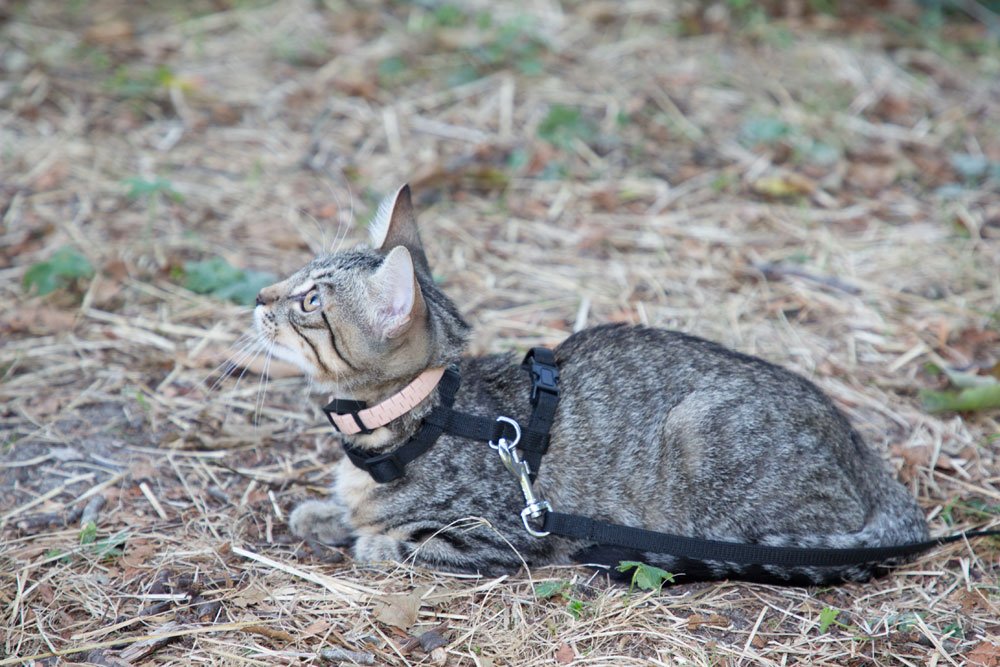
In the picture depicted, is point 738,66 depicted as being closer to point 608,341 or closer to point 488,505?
point 608,341

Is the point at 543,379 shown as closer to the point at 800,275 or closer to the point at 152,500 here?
the point at 152,500

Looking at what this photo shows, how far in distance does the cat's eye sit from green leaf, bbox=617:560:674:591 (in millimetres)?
1603

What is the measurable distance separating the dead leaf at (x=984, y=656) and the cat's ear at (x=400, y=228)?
103 inches

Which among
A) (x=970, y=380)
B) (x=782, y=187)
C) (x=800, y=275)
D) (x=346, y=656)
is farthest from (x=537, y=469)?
(x=782, y=187)

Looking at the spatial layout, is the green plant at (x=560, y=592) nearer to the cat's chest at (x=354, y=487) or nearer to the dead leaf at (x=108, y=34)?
the cat's chest at (x=354, y=487)

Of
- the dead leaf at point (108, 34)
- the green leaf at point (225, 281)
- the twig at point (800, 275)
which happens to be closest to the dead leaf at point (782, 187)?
the twig at point (800, 275)

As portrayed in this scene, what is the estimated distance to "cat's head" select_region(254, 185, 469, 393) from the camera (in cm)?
367

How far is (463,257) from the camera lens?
591cm

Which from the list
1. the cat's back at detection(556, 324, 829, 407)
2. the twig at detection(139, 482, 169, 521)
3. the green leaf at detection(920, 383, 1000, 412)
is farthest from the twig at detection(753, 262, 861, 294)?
the twig at detection(139, 482, 169, 521)

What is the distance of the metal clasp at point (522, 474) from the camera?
372 cm

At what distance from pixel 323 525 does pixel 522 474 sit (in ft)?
2.88

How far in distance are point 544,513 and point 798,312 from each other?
8.07 feet

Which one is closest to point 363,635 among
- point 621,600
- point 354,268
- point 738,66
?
point 621,600

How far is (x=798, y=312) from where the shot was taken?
18.0 feet
